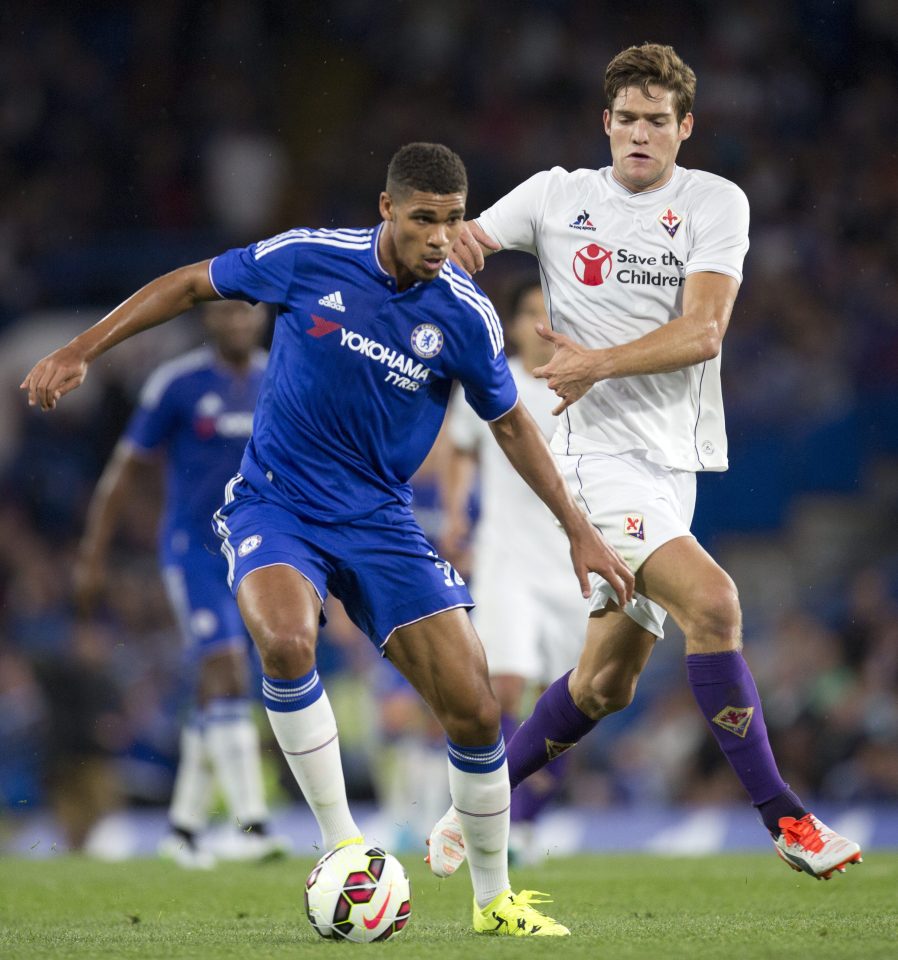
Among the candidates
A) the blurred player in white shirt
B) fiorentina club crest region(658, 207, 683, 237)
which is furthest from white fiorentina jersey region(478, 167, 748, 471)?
the blurred player in white shirt

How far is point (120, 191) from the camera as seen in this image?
1578 centimetres

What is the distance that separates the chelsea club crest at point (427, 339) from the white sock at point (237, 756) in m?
3.74

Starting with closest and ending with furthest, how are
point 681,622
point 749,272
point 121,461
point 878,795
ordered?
point 681,622 < point 121,461 < point 878,795 < point 749,272

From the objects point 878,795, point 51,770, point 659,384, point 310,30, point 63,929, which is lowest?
point 878,795

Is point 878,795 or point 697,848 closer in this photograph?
point 697,848

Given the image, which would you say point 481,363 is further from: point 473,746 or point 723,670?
point 723,670

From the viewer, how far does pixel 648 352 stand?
5.05m

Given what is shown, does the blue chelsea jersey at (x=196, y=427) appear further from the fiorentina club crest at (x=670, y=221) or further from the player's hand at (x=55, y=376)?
the player's hand at (x=55, y=376)

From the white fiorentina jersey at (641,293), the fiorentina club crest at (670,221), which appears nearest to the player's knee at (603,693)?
the white fiorentina jersey at (641,293)

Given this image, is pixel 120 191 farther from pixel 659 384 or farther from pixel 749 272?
pixel 659 384

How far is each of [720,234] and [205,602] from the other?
370 centimetres

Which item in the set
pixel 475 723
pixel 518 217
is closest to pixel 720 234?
pixel 518 217

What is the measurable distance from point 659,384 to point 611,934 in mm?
1770

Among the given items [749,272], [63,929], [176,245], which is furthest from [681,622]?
[176,245]
